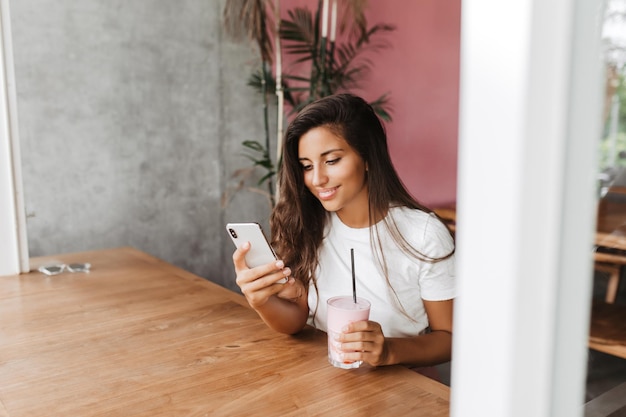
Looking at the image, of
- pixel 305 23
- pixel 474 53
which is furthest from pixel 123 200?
pixel 474 53

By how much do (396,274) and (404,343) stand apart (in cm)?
31

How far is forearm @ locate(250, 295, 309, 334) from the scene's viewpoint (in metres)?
1.29

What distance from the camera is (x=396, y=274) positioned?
4.82 feet

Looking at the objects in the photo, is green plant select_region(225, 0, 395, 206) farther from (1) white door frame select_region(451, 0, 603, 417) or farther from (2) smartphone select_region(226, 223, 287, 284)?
(1) white door frame select_region(451, 0, 603, 417)

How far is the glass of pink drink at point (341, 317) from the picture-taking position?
3.57 ft

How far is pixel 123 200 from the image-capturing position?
3.28 m

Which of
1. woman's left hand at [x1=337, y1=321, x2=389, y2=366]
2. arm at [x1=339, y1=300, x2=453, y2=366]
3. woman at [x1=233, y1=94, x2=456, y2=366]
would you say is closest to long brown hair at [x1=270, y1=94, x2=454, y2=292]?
woman at [x1=233, y1=94, x2=456, y2=366]

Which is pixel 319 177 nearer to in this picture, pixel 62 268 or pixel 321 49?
pixel 62 268

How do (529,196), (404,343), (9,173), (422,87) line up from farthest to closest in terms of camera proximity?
(422,87)
(9,173)
(404,343)
(529,196)

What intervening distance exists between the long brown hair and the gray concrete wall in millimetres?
1884

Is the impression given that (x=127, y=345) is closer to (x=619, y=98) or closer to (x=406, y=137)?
Answer: (x=619, y=98)

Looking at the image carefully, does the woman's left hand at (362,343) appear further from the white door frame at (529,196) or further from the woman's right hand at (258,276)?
the white door frame at (529,196)

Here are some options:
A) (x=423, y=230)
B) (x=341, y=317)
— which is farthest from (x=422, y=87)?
(x=341, y=317)

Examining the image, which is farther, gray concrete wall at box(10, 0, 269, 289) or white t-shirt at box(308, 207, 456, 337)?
gray concrete wall at box(10, 0, 269, 289)
